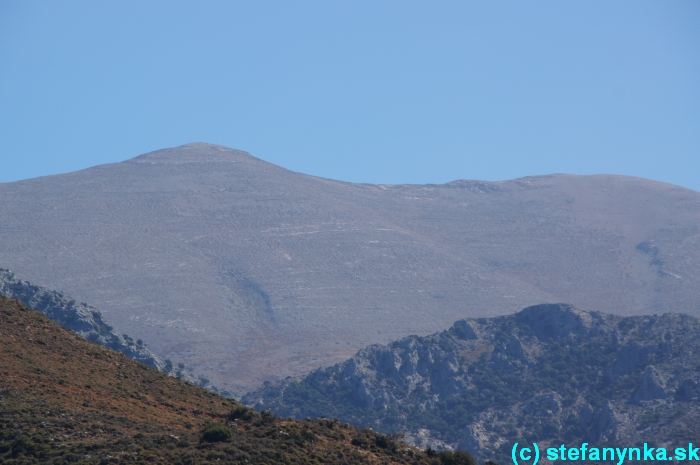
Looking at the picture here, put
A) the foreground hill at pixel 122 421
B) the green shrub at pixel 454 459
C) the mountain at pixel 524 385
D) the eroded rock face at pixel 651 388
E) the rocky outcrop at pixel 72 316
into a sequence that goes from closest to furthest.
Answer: the foreground hill at pixel 122 421 → the green shrub at pixel 454 459 → the rocky outcrop at pixel 72 316 → the mountain at pixel 524 385 → the eroded rock face at pixel 651 388

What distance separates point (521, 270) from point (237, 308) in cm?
5259

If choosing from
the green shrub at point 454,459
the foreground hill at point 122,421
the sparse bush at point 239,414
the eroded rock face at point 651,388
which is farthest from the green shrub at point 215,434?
the eroded rock face at point 651,388

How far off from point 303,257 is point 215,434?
12200 cm

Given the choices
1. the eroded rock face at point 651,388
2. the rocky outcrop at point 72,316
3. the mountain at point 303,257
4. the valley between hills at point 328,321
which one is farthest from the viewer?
the mountain at point 303,257

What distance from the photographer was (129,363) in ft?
132

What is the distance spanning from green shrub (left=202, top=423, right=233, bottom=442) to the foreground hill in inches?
1.3

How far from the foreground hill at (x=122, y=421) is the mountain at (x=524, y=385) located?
172 ft

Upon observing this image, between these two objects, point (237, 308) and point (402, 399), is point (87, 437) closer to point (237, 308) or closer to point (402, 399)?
point (402, 399)

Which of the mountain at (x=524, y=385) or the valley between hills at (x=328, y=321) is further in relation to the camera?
the mountain at (x=524, y=385)

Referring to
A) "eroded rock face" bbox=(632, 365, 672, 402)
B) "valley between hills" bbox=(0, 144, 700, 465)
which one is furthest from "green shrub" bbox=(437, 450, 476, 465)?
"eroded rock face" bbox=(632, 365, 672, 402)

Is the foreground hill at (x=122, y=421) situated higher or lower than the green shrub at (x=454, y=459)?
higher

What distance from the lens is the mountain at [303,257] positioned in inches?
4860

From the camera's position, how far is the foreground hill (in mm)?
27625

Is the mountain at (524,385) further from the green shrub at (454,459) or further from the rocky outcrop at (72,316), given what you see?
the green shrub at (454,459)
